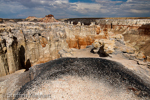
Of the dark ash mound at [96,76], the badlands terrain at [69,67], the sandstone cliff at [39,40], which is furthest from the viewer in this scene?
the sandstone cliff at [39,40]

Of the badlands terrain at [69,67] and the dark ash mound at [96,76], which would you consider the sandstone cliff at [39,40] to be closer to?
the badlands terrain at [69,67]

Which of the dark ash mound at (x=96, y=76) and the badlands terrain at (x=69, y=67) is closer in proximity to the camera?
the badlands terrain at (x=69, y=67)

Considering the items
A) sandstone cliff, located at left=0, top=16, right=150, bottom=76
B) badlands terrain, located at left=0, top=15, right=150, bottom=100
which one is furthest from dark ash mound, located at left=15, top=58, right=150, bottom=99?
sandstone cliff, located at left=0, top=16, right=150, bottom=76

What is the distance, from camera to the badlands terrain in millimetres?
4762

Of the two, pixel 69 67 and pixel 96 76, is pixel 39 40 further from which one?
pixel 96 76

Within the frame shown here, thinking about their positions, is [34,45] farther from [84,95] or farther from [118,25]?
[118,25]

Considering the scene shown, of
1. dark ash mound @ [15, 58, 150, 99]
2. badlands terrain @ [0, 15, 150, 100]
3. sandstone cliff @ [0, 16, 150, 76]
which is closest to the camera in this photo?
badlands terrain @ [0, 15, 150, 100]

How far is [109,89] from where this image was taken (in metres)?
5.07

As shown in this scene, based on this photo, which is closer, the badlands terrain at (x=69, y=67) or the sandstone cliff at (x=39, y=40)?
the badlands terrain at (x=69, y=67)

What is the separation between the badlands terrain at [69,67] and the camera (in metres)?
4.76

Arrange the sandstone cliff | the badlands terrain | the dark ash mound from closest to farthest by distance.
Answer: the badlands terrain → the dark ash mound → the sandstone cliff

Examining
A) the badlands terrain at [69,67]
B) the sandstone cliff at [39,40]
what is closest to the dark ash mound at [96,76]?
the badlands terrain at [69,67]

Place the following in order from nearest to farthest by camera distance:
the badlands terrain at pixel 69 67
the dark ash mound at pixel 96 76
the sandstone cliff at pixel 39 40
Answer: the badlands terrain at pixel 69 67 < the dark ash mound at pixel 96 76 < the sandstone cliff at pixel 39 40

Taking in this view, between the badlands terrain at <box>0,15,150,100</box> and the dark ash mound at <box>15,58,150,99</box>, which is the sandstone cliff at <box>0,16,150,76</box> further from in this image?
the dark ash mound at <box>15,58,150,99</box>
